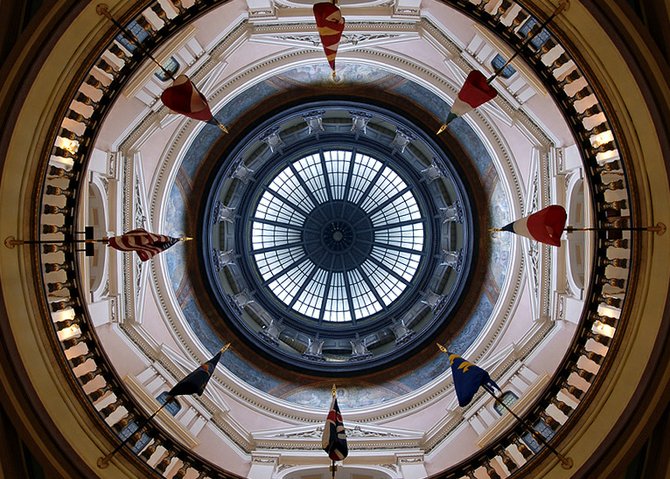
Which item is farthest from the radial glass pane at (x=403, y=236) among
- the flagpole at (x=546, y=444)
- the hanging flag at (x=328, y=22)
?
the hanging flag at (x=328, y=22)

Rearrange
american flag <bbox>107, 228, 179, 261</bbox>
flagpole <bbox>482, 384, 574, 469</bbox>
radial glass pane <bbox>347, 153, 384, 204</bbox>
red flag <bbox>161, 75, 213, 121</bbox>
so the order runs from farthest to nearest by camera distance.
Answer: radial glass pane <bbox>347, 153, 384, 204</bbox>, red flag <bbox>161, 75, 213, 121</bbox>, american flag <bbox>107, 228, 179, 261</bbox>, flagpole <bbox>482, 384, 574, 469</bbox>

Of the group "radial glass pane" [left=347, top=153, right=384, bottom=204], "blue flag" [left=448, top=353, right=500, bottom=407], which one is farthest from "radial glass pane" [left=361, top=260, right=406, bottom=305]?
"blue flag" [left=448, top=353, right=500, bottom=407]

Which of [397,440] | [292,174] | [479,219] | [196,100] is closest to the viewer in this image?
[196,100]

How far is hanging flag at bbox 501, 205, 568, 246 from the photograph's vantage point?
8.77 meters

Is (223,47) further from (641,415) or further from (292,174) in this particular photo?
(641,415)

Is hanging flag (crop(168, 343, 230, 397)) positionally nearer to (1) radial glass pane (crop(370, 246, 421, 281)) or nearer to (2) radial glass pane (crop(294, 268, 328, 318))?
(2) radial glass pane (crop(294, 268, 328, 318))

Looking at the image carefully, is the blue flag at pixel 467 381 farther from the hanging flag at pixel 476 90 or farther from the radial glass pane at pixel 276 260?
the radial glass pane at pixel 276 260

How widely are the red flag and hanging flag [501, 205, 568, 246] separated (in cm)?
629

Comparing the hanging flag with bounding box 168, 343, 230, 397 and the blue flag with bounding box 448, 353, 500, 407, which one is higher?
the blue flag with bounding box 448, 353, 500, 407

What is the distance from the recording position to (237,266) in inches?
749

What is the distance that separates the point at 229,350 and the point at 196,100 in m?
9.33

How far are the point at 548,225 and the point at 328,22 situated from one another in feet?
16.7

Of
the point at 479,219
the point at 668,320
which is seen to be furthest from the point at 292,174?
the point at 668,320

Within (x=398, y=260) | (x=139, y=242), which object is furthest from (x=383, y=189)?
(x=139, y=242)
